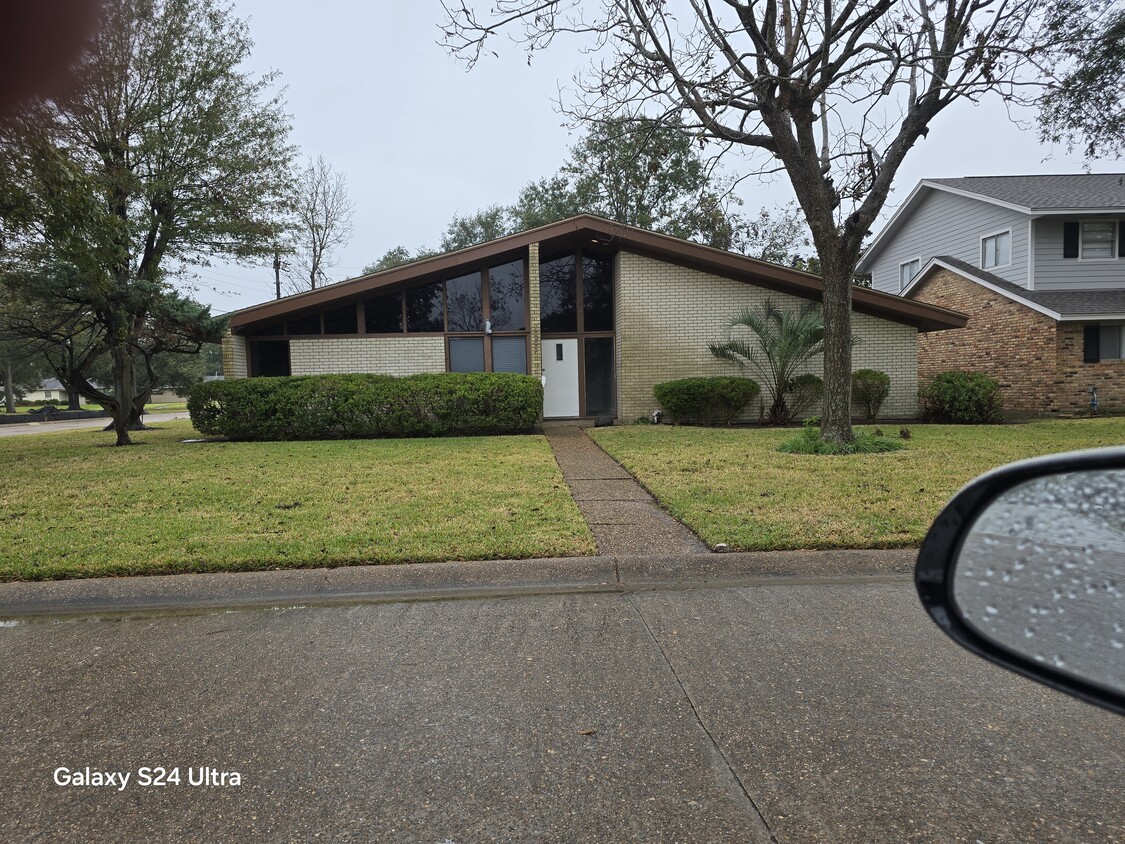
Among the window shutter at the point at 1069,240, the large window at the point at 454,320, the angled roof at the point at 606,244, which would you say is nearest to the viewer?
the angled roof at the point at 606,244

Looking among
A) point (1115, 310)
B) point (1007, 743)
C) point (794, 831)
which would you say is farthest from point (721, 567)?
point (1115, 310)

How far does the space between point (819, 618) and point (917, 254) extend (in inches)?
1012

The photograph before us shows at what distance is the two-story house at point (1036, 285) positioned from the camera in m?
18.1

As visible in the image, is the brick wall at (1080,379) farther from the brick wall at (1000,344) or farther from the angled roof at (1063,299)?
the angled roof at (1063,299)

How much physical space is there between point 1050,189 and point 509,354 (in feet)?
58.1

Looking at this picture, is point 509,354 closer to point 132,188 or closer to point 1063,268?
point 132,188

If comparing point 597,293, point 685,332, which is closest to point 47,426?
point 597,293

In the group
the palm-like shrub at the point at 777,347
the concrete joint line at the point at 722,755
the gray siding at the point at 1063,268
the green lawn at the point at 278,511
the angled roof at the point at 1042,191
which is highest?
the angled roof at the point at 1042,191

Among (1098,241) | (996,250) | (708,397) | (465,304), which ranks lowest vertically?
(708,397)

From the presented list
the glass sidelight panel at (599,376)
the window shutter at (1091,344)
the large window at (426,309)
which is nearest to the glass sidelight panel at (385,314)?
the large window at (426,309)

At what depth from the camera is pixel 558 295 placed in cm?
1725

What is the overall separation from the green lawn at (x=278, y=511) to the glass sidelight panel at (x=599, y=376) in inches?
270

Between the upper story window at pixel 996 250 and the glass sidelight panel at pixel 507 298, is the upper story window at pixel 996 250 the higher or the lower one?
the higher one

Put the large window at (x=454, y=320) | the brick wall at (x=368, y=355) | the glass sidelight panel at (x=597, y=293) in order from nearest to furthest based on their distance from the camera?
the brick wall at (x=368, y=355), the large window at (x=454, y=320), the glass sidelight panel at (x=597, y=293)
